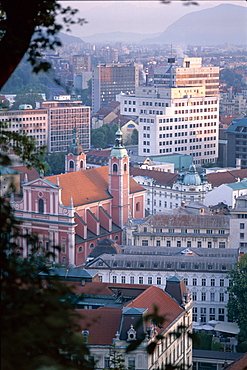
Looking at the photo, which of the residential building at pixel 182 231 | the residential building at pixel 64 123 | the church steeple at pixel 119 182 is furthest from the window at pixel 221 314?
the residential building at pixel 64 123

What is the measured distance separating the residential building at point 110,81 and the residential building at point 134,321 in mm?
137562

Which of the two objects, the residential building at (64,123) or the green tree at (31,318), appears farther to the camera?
the residential building at (64,123)

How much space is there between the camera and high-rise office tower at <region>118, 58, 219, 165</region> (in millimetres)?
97438

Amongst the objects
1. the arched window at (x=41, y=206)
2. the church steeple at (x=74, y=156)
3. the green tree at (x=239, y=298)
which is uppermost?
the church steeple at (x=74, y=156)

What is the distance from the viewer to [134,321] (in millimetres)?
31016

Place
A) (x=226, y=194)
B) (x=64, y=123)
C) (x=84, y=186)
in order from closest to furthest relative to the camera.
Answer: (x=84, y=186), (x=226, y=194), (x=64, y=123)

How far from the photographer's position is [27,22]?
9961 millimetres

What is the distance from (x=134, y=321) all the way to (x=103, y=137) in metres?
94.3

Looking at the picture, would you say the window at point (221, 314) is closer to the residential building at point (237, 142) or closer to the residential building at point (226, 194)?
the residential building at point (226, 194)

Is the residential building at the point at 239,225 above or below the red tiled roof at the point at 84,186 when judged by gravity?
below

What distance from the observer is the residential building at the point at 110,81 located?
574 ft

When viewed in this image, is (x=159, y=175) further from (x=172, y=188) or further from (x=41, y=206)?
Answer: (x=41, y=206)

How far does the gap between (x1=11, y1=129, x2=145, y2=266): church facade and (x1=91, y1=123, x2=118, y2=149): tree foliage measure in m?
58.4

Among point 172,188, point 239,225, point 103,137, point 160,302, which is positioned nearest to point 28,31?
point 160,302
